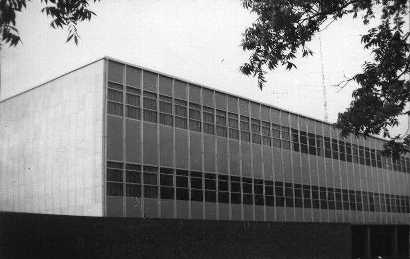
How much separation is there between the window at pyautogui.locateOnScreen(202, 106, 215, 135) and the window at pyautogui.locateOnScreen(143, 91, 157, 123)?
3.86m

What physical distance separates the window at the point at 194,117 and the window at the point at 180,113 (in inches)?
15.7

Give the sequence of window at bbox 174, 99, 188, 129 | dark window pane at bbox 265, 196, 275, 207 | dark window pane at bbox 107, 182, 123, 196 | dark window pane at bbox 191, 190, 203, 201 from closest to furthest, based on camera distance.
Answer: dark window pane at bbox 107, 182, 123, 196, dark window pane at bbox 191, 190, 203, 201, window at bbox 174, 99, 188, 129, dark window pane at bbox 265, 196, 275, 207

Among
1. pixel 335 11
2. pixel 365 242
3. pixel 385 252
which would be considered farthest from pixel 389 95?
pixel 385 252

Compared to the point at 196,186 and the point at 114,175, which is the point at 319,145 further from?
the point at 114,175

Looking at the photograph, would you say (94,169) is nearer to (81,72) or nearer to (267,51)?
(81,72)

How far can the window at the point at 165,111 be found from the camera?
91.5ft

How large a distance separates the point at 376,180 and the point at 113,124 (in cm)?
2947

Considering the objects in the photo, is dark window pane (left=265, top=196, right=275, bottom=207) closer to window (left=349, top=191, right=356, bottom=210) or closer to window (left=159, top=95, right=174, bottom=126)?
window (left=159, top=95, right=174, bottom=126)

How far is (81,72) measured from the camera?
26.6 metres

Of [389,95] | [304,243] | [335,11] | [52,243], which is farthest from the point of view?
[304,243]

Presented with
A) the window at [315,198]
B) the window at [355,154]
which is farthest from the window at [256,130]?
the window at [355,154]

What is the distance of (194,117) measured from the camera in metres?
29.9

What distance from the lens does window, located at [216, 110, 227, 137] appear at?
103ft

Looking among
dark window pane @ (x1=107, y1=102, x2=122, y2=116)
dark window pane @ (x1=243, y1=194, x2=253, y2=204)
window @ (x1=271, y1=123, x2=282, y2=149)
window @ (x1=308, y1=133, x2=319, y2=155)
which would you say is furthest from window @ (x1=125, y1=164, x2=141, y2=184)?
window @ (x1=308, y1=133, x2=319, y2=155)
